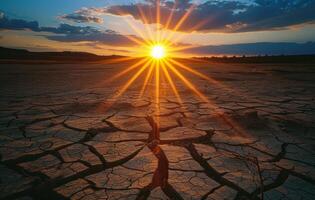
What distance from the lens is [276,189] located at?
1.82 m

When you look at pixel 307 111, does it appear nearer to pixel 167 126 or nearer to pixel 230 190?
pixel 167 126

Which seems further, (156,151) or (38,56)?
(38,56)

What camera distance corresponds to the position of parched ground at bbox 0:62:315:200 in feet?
5.95

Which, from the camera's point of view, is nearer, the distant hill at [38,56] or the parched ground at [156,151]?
the parched ground at [156,151]

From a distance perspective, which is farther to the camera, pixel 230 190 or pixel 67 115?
pixel 67 115

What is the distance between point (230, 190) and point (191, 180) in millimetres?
278

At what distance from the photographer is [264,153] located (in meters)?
2.43

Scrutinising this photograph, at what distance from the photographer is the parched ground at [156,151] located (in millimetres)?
1813

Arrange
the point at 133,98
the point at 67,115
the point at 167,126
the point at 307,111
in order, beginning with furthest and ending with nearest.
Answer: the point at 133,98 < the point at 307,111 < the point at 67,115 < the point at 167,126

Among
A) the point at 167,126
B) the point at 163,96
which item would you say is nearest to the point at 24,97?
the point at 163,96

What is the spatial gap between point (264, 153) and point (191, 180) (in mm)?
875

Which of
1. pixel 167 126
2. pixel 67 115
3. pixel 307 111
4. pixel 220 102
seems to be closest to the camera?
pixel 167 126

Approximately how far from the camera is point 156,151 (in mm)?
2455

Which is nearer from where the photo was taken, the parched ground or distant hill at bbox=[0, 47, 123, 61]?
the parched ground
